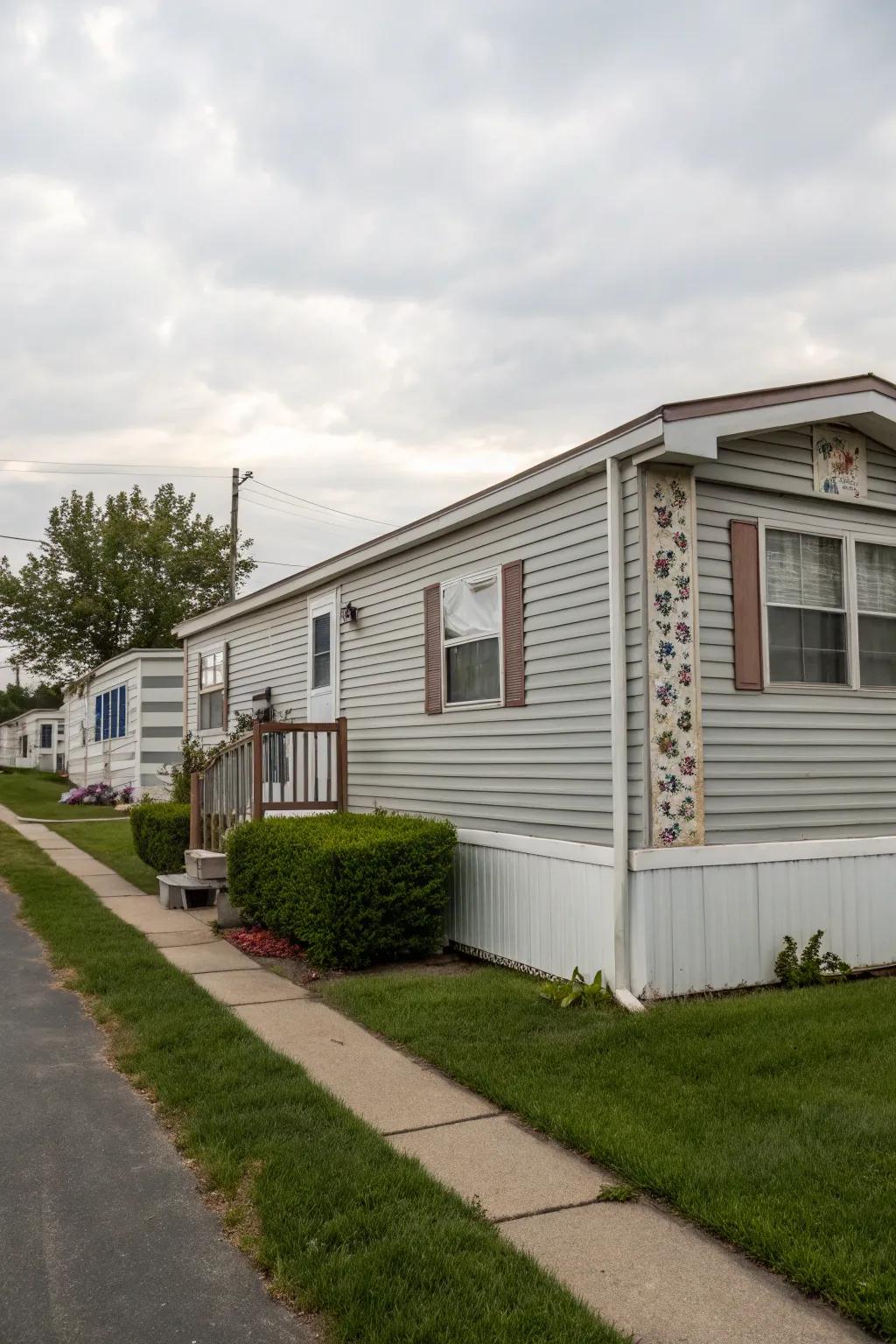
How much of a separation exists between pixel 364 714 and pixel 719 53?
21.7 feet

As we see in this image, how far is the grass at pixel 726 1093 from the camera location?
3303 millimetres

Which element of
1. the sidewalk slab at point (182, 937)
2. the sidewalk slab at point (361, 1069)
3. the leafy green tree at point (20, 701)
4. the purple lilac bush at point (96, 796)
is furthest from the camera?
the leafy green tree at point (20, 701)

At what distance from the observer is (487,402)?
15805 millimetres

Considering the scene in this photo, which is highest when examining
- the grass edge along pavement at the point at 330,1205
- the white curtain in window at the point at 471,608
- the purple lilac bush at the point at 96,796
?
the white curtain in window at the point at 471,608

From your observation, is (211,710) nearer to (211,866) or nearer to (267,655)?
(267,655)

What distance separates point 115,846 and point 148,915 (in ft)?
20.1

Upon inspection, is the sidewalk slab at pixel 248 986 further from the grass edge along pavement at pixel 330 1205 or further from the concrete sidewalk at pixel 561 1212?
the grass edge along pavement at pixel 330 1205

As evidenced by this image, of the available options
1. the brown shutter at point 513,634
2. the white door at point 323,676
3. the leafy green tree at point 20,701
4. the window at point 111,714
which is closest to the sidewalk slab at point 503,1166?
the brown shutter at point 513,634

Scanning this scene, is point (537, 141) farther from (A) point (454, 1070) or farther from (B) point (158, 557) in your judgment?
(B) point (158, 557)

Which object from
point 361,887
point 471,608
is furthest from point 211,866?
point 471,608

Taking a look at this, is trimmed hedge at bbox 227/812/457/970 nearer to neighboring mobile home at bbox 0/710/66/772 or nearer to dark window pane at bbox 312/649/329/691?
dark window pane at bbox 312/649/329/691

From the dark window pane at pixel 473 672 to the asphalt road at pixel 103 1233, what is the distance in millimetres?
3979

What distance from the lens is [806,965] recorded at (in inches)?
268

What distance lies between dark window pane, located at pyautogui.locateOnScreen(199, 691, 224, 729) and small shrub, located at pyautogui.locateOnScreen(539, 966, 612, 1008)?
8.46 metres
